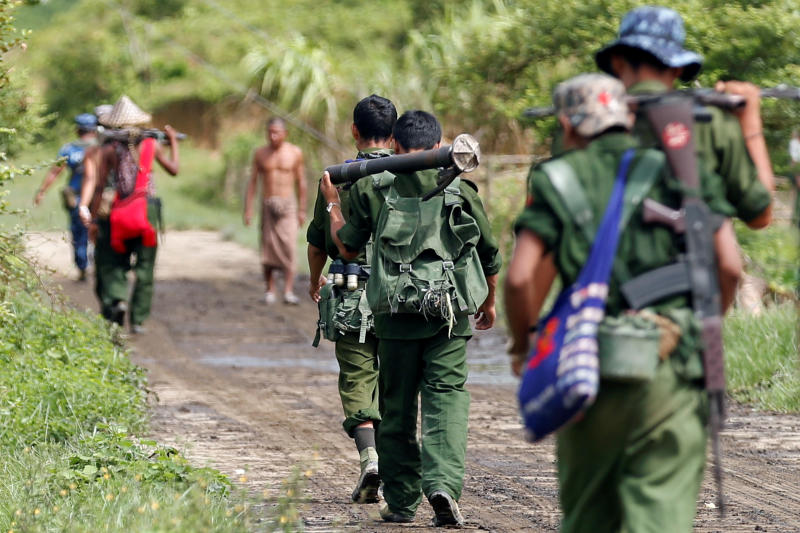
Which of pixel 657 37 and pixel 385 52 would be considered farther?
pixel 385 52

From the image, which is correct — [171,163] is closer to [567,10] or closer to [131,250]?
[131,250]

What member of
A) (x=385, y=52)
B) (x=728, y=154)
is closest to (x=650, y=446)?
(x=728, y=154)

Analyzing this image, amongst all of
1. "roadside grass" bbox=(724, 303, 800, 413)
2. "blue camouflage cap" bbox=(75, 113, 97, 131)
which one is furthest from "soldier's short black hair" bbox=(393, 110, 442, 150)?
"blue camouflage cap" bbox=(75, 113, 97, 131)

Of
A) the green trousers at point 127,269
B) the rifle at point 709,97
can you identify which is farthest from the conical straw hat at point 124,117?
the rifle at point 709,97

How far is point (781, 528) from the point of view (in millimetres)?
6105

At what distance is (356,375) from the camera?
6.84 meters

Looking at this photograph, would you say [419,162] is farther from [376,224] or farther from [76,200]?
[76,200]

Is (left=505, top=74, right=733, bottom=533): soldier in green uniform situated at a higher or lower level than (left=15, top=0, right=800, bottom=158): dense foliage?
lower

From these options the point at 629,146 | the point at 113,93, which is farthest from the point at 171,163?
the point at 113,93

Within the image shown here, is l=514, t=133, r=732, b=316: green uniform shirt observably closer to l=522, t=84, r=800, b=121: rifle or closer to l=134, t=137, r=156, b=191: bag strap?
l=522, t=84, r=800, b=121: rifle

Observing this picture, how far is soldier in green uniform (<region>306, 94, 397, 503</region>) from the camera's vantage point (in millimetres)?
6645

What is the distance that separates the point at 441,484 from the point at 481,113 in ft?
33.6

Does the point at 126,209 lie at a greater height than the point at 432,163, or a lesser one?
lesser

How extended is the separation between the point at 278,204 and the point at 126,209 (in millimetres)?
3971
